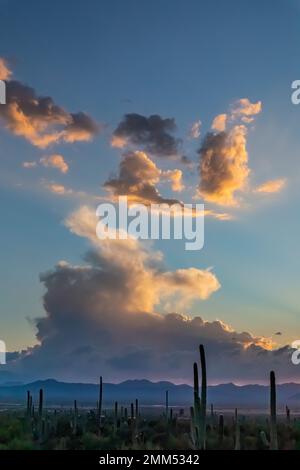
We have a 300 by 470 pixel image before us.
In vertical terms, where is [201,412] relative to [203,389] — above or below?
below

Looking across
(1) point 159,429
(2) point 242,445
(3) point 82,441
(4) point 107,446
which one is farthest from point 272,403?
(1) point 159,429

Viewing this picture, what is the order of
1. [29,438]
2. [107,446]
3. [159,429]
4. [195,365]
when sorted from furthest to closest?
[159,429]
[29,438]
[107,446]
[195,365]
